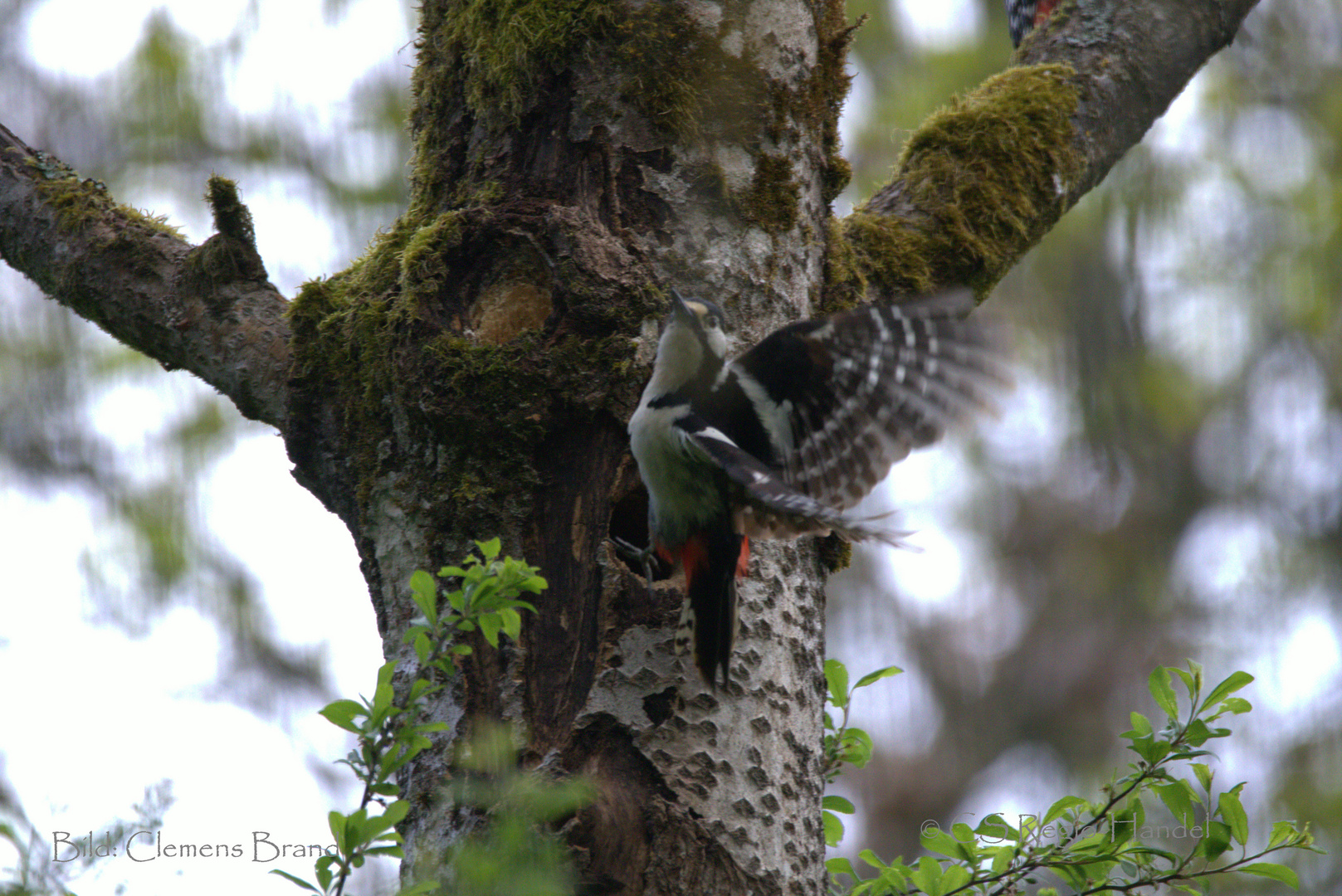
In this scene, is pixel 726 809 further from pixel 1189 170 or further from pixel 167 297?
pixel 1189 170

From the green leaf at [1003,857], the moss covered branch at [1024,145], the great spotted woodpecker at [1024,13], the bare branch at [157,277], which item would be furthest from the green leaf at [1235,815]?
the great spotted woodpecker at [1024,13]

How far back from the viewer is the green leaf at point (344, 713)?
1526 millimetres

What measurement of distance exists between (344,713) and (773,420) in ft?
5.20

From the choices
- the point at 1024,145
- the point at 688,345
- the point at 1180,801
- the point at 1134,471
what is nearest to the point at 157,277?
the point at 688,345

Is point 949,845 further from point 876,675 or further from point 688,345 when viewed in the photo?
point 688,345

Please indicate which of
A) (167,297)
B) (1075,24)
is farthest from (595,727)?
(1075,24)

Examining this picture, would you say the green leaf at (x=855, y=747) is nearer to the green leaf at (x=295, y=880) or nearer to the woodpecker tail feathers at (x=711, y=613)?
the woodpecker tail feathers at (x=711, y=613)

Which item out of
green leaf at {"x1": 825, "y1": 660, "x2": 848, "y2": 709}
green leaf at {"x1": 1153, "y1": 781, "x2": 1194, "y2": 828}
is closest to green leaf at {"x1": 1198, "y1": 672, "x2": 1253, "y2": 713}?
green leaf at {"x1": 1153, "y1": 781, "x2": 1194, "y2": 828}

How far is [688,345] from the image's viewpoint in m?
2.48

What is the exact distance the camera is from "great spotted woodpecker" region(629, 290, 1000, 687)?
2.41 meters

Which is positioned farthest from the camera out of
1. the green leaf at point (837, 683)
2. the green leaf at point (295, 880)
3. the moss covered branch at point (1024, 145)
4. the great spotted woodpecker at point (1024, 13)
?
the great spotted woodpecker at point (1024, 13)

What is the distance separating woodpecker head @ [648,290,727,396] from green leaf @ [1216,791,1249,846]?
128cm

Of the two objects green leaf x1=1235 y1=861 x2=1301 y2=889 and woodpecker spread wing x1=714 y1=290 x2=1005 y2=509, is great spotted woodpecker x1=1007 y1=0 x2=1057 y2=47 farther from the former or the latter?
green leaf x1=1235 y1=861 x2=1301 y2=889

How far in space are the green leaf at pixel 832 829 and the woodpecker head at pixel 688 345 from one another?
97 cm
